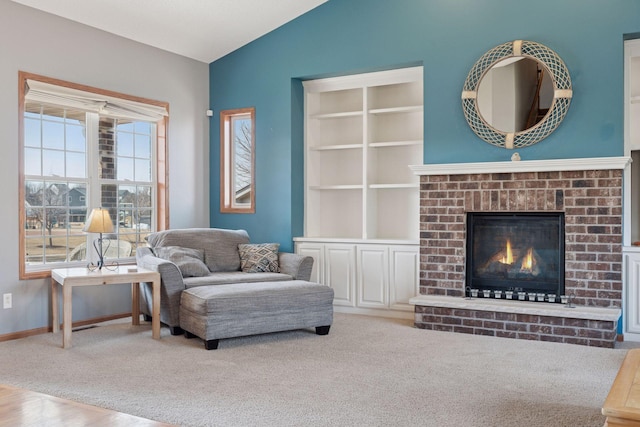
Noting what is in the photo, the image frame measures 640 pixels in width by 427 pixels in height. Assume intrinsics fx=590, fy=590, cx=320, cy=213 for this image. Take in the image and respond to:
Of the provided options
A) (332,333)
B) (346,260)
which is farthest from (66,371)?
(346,260)

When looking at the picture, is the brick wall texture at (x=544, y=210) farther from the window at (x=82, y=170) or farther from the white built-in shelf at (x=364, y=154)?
the window at (x=82, y=170)

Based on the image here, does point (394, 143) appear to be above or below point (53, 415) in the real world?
above

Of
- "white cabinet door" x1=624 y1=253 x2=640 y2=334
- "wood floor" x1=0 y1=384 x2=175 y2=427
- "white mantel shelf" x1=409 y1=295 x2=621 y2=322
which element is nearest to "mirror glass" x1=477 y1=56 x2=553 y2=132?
"white cabinet door" x1=624 y1=253 x2=640 y2=334

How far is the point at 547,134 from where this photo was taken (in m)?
4.86

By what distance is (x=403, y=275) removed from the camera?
561 cm

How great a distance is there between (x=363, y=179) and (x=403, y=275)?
1096 millimetres

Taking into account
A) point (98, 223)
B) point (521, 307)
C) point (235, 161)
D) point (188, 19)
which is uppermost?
point (188, 19)

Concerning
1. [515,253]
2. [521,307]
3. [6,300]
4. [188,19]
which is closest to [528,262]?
[515,253]

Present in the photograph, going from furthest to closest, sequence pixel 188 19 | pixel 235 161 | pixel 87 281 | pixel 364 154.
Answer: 1. pixel 235 161
2. pixel 364 154
3. pixel 188 19
4. pixel 87 281

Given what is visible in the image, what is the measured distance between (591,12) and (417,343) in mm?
2985

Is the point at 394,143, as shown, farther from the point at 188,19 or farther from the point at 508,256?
the point at 188,19

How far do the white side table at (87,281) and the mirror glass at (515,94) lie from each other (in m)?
3.13

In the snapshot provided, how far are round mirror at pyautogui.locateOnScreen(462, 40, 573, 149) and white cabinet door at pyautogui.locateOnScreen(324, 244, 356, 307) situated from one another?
174 cm

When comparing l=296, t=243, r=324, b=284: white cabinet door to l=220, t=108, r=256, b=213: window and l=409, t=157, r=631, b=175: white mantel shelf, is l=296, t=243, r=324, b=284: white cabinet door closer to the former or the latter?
l=220, t=108, r=256, b=213: window
